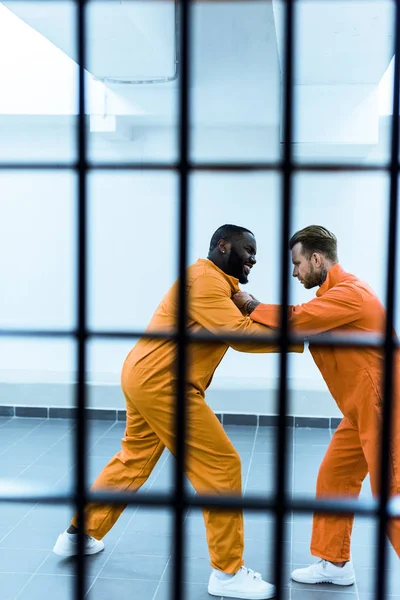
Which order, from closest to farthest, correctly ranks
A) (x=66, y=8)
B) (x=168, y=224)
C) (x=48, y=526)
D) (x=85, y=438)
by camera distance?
(x=85, y=438) < (x=66, y=8) < (x=48, y=526) < (x=168, y=224)

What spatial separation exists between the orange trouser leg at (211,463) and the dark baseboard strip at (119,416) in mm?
2689

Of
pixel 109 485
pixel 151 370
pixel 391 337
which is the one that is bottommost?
pixel 109 485

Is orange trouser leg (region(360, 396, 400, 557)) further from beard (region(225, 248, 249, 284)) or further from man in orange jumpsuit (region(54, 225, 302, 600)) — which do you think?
beard (region(225, 248, 249, 284))

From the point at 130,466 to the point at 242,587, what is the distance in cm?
73

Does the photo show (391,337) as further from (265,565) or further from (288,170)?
(265,565)

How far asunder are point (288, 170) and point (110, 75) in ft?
11.2

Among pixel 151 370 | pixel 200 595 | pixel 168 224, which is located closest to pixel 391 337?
pixel 151 370

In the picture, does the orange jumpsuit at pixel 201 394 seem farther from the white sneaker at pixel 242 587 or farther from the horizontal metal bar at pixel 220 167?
the horizontal metal bar at pixel 220 167

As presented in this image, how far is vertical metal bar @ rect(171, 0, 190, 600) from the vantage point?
1425 millimetres

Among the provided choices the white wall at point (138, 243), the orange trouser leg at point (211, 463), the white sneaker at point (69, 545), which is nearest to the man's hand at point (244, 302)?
the orange trouser leg at point (211, 463)

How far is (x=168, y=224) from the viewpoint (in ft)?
19.9

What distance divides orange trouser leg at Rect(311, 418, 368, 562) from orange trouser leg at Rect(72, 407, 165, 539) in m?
0.77

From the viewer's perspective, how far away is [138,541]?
3.85 m

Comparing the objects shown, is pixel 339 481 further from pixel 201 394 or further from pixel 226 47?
pixel 226 47
